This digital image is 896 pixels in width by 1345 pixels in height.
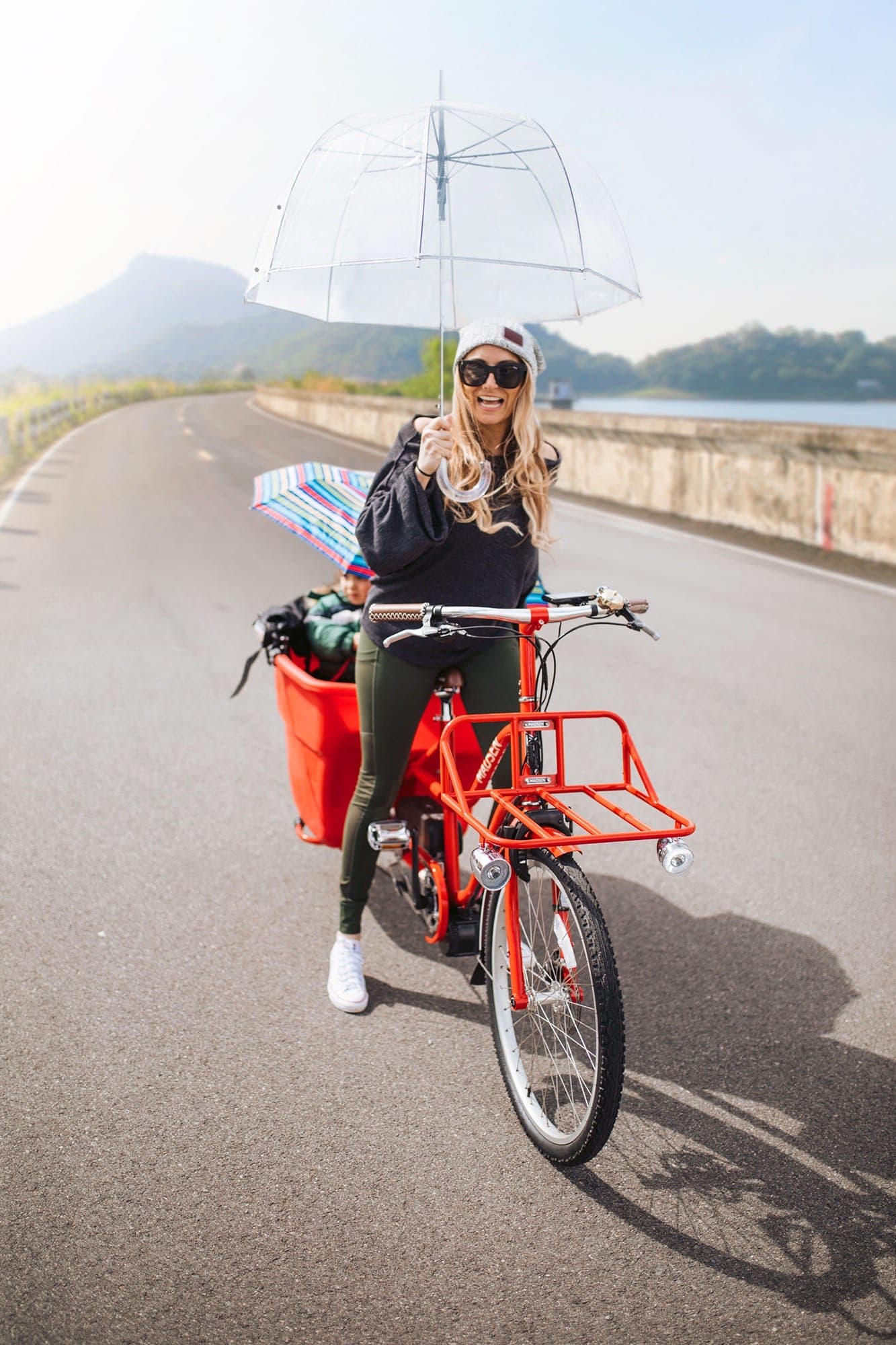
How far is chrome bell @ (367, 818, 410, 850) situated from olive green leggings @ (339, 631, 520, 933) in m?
0.03

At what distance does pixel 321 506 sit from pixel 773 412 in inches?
557

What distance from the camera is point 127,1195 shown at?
253 cm

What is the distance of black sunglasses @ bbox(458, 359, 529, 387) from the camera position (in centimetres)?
289

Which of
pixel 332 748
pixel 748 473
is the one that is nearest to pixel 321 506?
pixel 332 748

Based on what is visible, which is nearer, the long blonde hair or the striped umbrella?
the long blonde hair

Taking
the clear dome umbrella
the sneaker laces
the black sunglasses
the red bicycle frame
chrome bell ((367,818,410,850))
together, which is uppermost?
the clear dome umbrella

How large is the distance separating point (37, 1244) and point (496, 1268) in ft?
3.23

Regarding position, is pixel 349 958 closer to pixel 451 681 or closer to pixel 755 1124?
pixel 451 681

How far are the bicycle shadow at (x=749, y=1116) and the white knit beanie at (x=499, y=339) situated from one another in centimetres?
193

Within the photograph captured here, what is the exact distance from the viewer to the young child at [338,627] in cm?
395

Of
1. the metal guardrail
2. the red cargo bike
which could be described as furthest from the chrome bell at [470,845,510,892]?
the metal guardrail

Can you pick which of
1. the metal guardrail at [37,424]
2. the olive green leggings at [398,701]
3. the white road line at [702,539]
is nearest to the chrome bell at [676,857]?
the olive green leggings at [398,701]

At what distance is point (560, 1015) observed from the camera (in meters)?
2.84

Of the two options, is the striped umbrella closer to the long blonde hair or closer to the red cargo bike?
the red cargo bike
